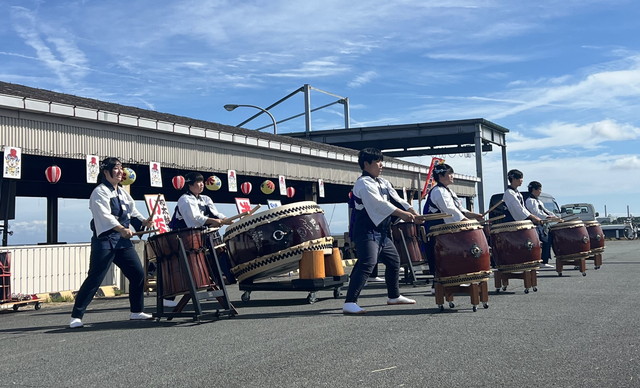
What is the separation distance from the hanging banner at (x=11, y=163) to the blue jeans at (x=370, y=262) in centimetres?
817

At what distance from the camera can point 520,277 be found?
29.4 ft

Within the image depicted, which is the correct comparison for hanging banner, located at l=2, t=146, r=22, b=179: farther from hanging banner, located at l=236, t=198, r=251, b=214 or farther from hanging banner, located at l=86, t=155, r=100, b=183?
hanging banner, located at l=236, t=198, r=251, b=214

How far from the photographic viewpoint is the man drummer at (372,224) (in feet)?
23.5

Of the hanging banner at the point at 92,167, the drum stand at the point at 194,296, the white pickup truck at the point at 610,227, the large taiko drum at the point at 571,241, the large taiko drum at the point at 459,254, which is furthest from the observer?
the white pickup truck at the point at 610,227

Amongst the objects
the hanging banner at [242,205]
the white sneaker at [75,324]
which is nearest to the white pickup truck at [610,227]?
the hanging banner at [242,205]

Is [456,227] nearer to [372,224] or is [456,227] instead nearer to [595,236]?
[372,224]

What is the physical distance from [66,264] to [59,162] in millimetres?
7122

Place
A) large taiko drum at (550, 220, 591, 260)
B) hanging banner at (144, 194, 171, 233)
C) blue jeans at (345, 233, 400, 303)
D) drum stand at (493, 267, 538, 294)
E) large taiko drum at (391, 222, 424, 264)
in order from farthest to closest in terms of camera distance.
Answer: hanging banner at (144, 194, 171, 233) → large taiko drum at (550, 220, 591, 260) → large taiko drum at (391, 222, 424, 264) → drum stand at (493, 267, 538, 294) → blue jeans at (345, 233, 400, 303)

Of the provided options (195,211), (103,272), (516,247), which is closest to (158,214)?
(195,211)

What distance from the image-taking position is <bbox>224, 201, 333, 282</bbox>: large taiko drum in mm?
8469

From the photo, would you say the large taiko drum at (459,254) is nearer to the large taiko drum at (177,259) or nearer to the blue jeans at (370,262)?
the blue jeans at (370,262)

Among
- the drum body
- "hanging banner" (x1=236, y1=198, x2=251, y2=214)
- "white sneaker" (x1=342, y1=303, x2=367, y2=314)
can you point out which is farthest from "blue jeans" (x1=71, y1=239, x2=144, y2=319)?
the drum body

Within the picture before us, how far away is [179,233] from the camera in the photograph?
718 centimetres

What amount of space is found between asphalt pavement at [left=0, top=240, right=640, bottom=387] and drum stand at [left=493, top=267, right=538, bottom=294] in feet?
2.35
